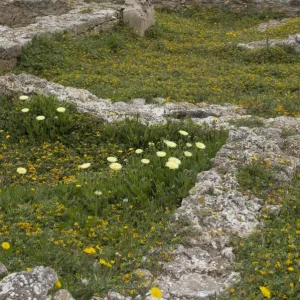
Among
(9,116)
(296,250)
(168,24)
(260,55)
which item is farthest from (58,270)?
(168,24)

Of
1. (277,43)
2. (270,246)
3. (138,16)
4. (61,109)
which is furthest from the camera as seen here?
(138,16)

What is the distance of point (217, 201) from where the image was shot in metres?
4.68

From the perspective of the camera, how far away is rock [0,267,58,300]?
3.12 metres

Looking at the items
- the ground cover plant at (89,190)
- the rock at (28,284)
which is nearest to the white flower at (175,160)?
the ground cover plant at (89,190)

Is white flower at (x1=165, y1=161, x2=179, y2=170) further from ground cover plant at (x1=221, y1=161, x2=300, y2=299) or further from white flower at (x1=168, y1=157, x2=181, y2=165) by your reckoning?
ground cover plant at (x1=221, y1=161, x2=300, y2=299)

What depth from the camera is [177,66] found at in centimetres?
1148

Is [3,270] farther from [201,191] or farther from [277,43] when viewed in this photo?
[277,43]

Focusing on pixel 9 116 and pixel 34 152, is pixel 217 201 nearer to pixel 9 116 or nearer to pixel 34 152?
pixel 34 152

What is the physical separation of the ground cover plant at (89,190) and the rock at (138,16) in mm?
6462

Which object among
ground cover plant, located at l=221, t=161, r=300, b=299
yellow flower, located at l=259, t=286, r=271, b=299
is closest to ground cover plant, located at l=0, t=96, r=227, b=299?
ground cover plant, located at l=221, t=161, r=300, b=299

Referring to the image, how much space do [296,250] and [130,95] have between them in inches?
217

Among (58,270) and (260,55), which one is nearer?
(58,270)

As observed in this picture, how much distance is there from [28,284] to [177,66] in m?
8.91

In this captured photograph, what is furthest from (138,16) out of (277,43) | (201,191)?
(201,191)
